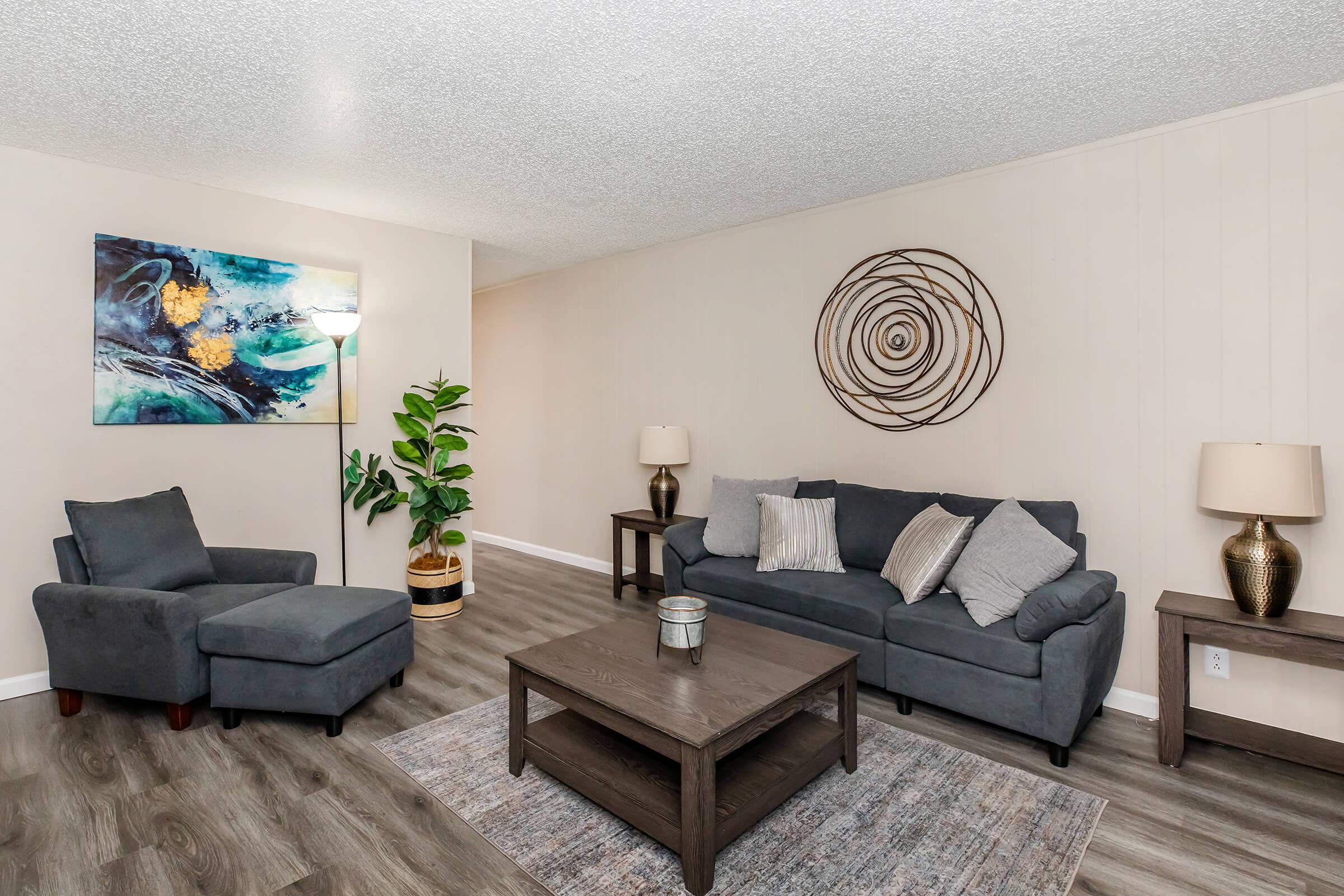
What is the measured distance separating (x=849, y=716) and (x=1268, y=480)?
5.72 feet

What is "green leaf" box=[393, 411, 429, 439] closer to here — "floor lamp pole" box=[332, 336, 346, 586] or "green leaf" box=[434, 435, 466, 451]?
"green leaf" box=[434, 435, 466, 451]

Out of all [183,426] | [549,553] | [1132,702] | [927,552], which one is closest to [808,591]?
[927,552]

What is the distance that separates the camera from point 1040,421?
3.35 meters

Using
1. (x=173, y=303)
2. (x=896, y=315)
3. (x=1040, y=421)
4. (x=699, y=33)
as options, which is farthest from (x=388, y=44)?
(x=1040, y=421)

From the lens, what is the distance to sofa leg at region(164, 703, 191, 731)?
9.09 feet

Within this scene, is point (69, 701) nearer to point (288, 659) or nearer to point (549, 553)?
point (288, 659)

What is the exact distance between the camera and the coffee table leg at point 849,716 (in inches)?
96.7

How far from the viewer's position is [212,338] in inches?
146

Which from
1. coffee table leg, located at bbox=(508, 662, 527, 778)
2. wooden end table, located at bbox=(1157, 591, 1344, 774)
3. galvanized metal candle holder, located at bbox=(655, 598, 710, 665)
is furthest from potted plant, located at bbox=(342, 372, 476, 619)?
wooden end table, located at bbox=(1157, 591, 1344, 774)

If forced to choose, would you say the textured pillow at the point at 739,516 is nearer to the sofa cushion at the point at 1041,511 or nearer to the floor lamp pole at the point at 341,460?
the sofa cushion at the point at 1041,511

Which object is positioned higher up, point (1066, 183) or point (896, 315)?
point (1066, 183)

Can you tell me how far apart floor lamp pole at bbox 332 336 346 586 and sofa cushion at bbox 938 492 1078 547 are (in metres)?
3.60

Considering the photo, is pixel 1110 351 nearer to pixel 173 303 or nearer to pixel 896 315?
pixel 896 315

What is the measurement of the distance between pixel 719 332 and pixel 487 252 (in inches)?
79.6
